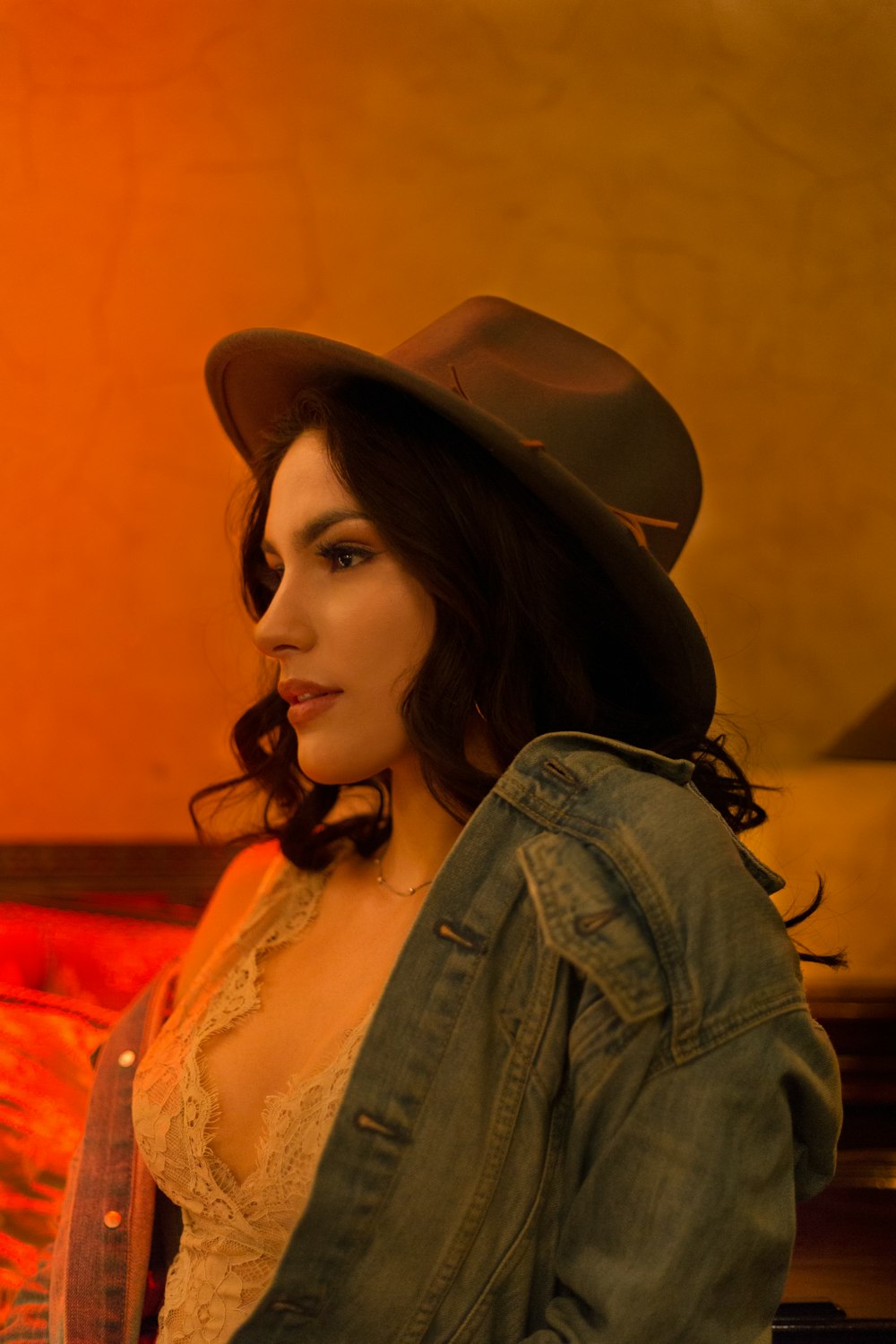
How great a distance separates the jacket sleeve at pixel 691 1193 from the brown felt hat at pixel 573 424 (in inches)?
14.3

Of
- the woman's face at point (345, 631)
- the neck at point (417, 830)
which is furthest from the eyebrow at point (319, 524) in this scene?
the neck at point (417, 830)

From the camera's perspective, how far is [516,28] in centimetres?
174

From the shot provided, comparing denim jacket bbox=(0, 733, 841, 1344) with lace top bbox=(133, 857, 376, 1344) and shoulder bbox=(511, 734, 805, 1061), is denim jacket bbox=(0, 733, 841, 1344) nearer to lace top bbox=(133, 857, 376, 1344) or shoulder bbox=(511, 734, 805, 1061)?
shoulder bbox=(511, 734, 805, 1061)

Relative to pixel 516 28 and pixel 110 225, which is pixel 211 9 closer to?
pixel 110 225

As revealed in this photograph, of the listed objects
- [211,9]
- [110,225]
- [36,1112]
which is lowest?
[36,1112]

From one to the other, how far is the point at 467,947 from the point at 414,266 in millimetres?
1296

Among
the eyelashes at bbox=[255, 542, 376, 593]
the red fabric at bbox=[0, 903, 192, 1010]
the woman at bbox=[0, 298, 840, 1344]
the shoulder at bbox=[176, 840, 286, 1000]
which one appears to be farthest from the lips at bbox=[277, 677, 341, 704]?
the red fabric at bbox=[0, 903, 192, 1010]

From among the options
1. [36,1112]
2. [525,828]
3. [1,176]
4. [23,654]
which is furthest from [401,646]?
[1,176]

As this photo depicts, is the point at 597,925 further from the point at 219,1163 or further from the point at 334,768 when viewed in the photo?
the point at 219,1163

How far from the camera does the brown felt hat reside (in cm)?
93

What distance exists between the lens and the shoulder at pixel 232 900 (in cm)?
128

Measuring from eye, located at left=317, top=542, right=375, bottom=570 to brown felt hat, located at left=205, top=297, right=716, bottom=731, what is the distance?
144 mm

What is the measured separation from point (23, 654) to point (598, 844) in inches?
51.8

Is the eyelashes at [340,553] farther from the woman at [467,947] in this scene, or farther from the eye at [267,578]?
the eye at [267,578]
